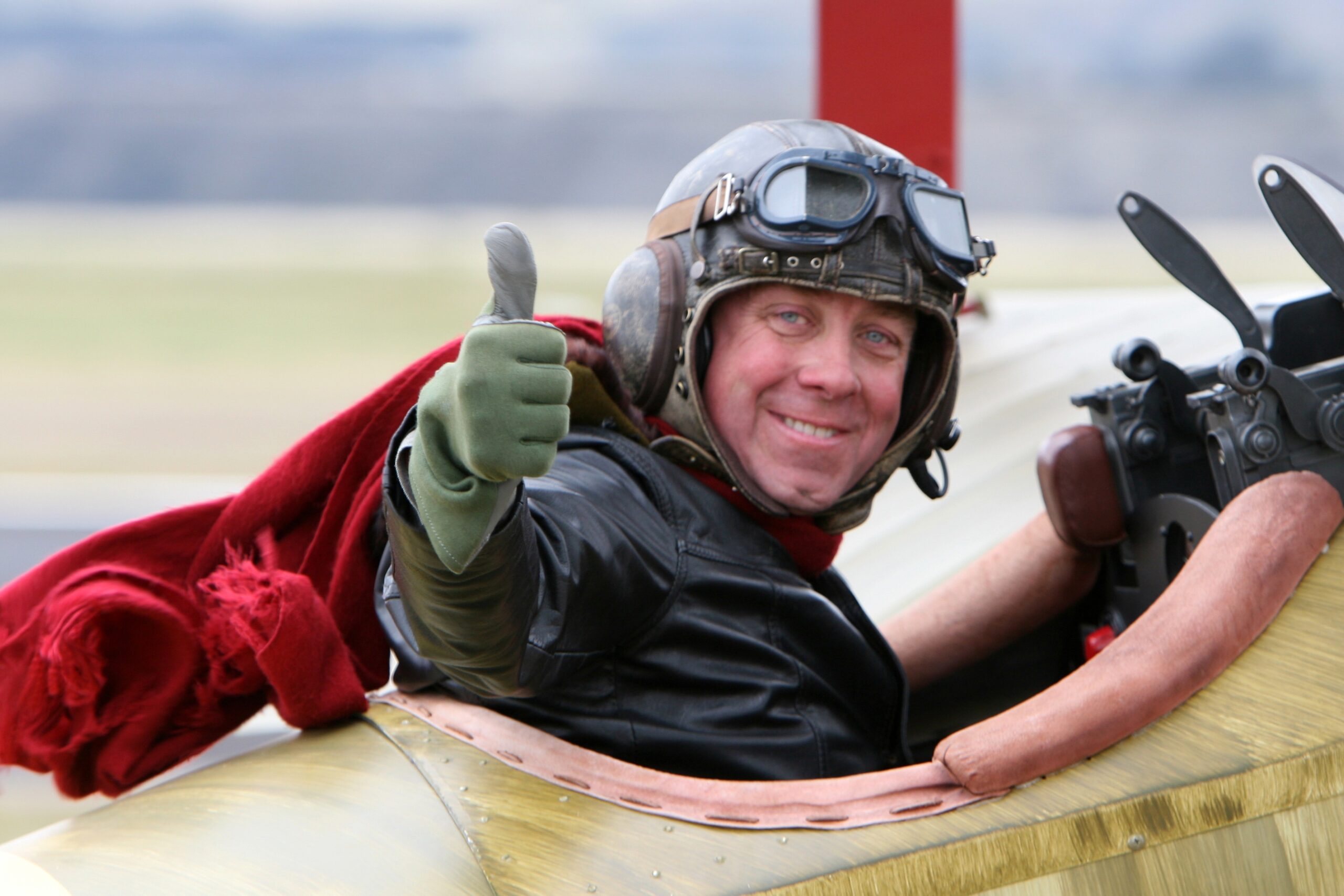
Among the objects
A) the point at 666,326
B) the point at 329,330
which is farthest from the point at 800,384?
the point at 329,330

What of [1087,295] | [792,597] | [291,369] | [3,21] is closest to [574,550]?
[792,597]

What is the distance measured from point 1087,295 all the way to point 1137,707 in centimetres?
204

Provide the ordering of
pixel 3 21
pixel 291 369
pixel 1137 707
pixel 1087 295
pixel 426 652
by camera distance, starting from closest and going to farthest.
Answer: pixel 426 652
pixel 1137 707
pixel 1087 295
pixel 291 369
pixel 3 21

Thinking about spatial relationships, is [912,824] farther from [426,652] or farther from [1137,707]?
[426,652]

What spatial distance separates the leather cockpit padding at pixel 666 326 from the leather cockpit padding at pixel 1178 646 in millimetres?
457

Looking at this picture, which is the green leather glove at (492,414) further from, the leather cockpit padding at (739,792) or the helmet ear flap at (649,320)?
the helmet ear flap at (649,320)

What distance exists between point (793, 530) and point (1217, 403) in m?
0.47

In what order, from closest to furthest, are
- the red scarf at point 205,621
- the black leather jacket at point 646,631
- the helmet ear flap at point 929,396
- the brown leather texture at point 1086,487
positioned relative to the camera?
the black leather jacket at point 646,631
the red scarf at point 205,621
the helmet ear flap at point 929,396
the brown leather texture at point 1086,487

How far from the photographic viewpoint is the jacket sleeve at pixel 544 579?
87 cm

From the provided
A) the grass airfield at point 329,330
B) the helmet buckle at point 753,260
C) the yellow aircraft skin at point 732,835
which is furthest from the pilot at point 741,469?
the grass airfield at point 329,330

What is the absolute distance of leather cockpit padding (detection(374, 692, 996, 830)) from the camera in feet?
3.19

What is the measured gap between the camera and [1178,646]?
1094mm

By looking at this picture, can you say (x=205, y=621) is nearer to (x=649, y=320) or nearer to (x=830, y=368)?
(x=649, y=320)

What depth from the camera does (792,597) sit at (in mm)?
1229
